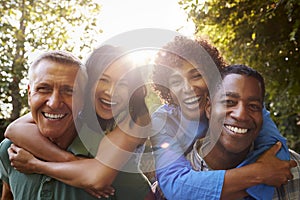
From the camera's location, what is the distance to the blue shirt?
6.86 feet

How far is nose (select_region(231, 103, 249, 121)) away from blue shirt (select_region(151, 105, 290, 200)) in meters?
0.21

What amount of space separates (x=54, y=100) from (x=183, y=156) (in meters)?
0.67

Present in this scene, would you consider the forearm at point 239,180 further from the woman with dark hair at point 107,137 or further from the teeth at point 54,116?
the teeth at point 54,116

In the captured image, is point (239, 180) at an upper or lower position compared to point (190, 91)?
lower

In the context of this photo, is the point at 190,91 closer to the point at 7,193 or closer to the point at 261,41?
the point at 7,193

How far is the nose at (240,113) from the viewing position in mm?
2105

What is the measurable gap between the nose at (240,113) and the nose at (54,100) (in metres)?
0.78

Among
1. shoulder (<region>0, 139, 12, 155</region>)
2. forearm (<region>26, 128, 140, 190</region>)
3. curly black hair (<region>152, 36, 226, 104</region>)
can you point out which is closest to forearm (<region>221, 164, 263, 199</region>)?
forearm (<region>26, 128, 140, 190</region>)

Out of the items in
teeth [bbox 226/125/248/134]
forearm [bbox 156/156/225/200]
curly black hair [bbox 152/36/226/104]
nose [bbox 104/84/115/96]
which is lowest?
forearm [bbox 156/156/225/200]

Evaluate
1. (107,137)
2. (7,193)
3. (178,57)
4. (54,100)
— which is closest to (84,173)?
(107,137)

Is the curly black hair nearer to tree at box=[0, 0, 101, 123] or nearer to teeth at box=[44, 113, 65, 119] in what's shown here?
teeth at box=[44, 113, 65, 119]

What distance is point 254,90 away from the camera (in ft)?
7.14

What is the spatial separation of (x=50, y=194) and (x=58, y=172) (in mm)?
112

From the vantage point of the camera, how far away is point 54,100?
2037 millimetres
